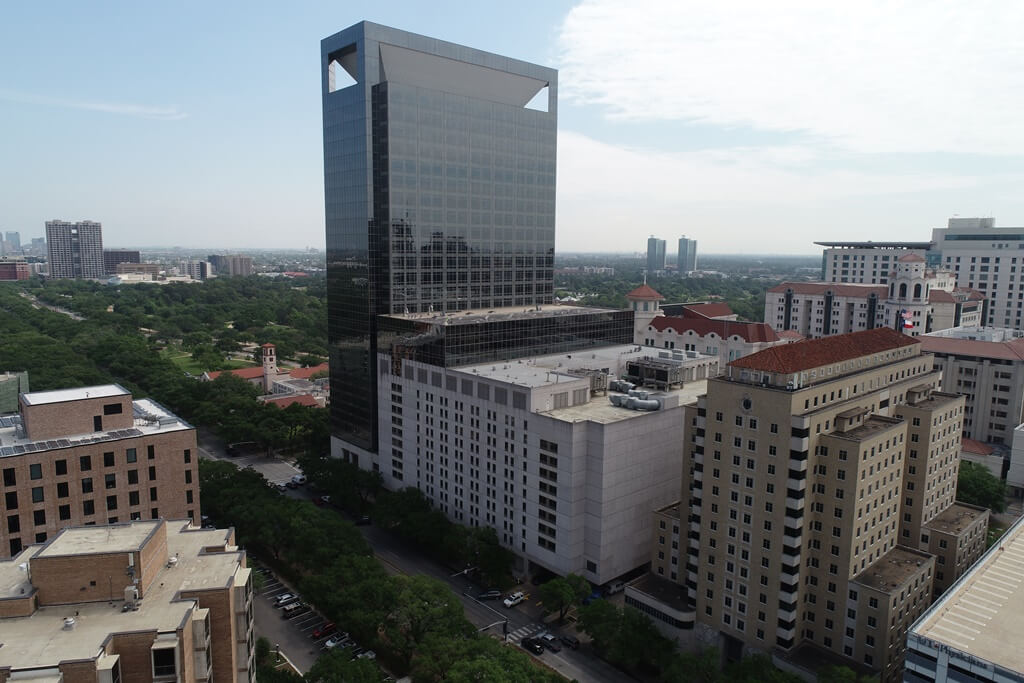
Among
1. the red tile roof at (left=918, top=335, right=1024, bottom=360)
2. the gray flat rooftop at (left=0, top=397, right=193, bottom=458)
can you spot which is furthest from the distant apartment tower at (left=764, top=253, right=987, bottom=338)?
the gray flat rooftop at (left=0, top=397, right=193, bottom=458)

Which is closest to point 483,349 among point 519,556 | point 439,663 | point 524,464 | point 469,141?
point 524,464

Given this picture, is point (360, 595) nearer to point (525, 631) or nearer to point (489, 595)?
point (489, 595)

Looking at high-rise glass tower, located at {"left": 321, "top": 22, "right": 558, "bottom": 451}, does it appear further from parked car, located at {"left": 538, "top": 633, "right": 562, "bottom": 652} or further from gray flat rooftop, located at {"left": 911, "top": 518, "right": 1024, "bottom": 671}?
gray flat rooftop, located at {"left": 911, "top": 518, "right": 1024, "bottom": 671}

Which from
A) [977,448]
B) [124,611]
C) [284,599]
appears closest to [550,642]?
[284,599]

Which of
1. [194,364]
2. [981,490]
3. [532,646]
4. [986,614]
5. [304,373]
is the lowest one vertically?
[532,646]

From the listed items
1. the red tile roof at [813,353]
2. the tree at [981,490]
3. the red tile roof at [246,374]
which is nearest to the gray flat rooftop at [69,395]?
the red tile roof at [813,353]
